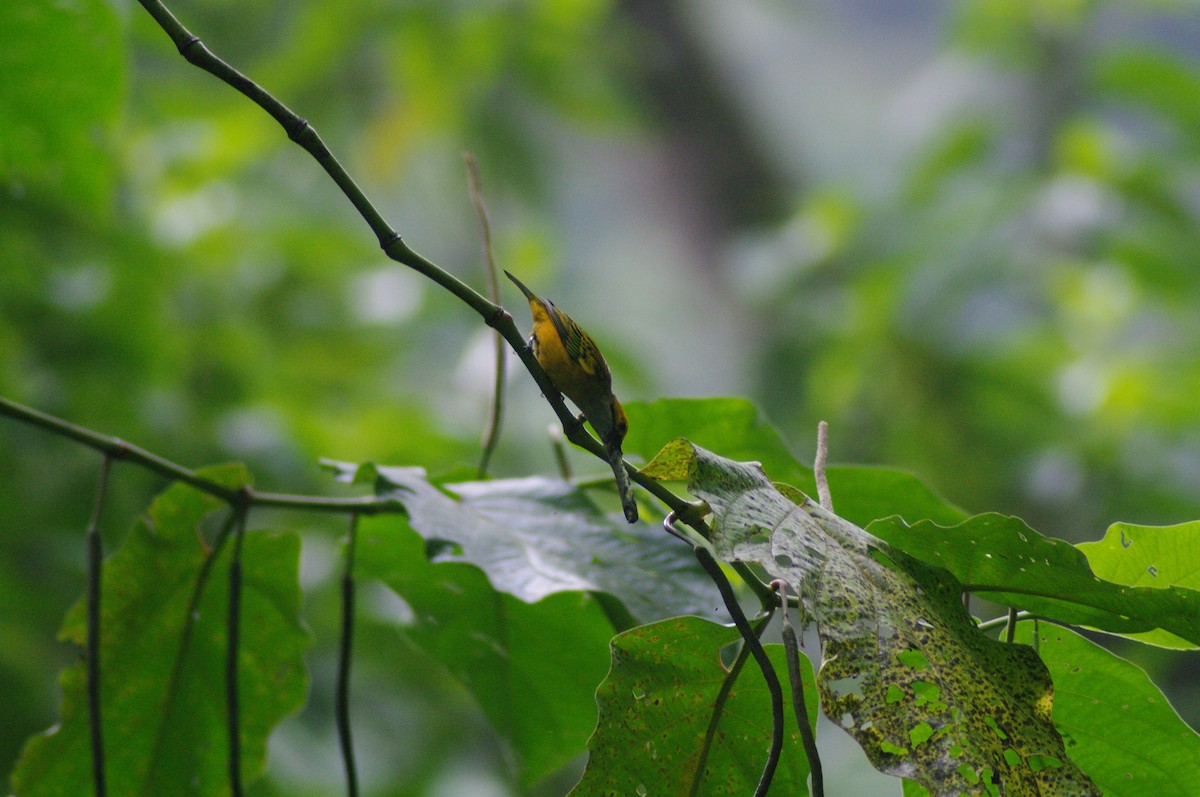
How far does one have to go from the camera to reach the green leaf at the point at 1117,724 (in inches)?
14.9

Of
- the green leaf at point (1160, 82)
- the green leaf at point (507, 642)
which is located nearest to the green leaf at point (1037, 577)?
the green leaf at point (507, 642)

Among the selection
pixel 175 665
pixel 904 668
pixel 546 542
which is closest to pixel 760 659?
pixel 904 668

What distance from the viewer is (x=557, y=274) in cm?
210

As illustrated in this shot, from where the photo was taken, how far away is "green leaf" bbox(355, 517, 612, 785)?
56 cm

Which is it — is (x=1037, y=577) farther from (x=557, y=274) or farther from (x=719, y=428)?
(x=557, y=274)

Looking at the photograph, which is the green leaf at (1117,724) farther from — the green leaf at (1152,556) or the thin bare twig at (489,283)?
the thin bare twig at (489,283)

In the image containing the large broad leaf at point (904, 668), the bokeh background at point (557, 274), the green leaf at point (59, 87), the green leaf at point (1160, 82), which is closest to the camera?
the large broad leaf at point (904, 668)

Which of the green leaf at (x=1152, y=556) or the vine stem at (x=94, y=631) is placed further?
the vine stem at (x=94, y=631)

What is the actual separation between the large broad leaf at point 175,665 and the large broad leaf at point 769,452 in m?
0.23

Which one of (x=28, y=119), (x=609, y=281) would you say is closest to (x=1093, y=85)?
(x=609, y=281)

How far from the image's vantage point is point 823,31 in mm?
2518

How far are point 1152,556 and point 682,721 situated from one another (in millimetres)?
191

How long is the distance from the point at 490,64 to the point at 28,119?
126 centimetres

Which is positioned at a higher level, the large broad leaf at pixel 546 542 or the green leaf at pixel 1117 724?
the large broad leaf at pixel 546 542
